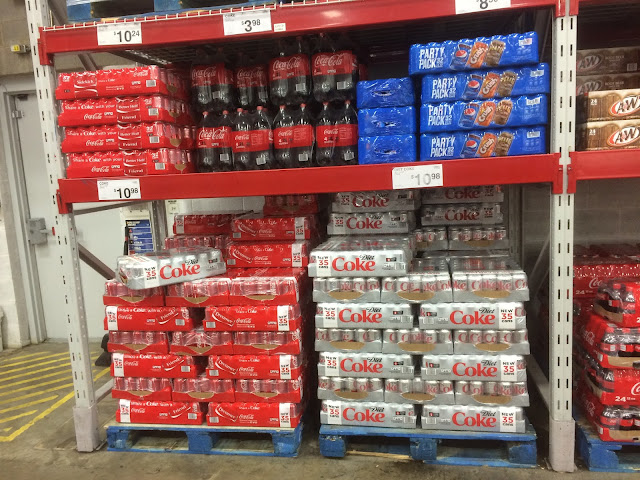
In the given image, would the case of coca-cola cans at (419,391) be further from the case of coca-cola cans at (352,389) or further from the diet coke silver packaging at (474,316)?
the diet coke silver packaging at (474,316)

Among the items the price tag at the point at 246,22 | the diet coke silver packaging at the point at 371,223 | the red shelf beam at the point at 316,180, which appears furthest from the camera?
the diet coke silver packaging at the point at 371,223

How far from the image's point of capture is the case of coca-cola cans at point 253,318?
309 centimetres

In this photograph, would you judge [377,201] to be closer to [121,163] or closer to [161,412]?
[121,163]

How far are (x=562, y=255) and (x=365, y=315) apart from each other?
3.89 ft

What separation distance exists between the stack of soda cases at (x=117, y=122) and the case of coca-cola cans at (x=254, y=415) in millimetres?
1629

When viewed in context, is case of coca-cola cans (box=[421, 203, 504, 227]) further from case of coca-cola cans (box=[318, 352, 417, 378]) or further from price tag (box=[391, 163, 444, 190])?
case of coca-cola cans (box=[318, 352, 417, 378])

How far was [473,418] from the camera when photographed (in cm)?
292

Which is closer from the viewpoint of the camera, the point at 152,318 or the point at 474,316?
the point at 474,316

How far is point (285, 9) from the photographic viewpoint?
108 inches

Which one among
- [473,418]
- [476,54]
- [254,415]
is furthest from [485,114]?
[254,415]

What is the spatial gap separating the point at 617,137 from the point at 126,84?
2.97 metres

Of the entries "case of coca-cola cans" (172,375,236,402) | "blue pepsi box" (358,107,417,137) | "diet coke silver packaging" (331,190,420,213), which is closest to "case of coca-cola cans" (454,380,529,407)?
"diet coke silver packaging" (331,190,420,213)

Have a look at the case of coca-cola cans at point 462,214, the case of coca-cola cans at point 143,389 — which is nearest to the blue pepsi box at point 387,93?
the case of coca-cola cans at point 462,214

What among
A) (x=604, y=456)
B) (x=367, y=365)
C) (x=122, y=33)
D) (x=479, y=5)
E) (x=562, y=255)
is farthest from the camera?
(x=367, y=365)
